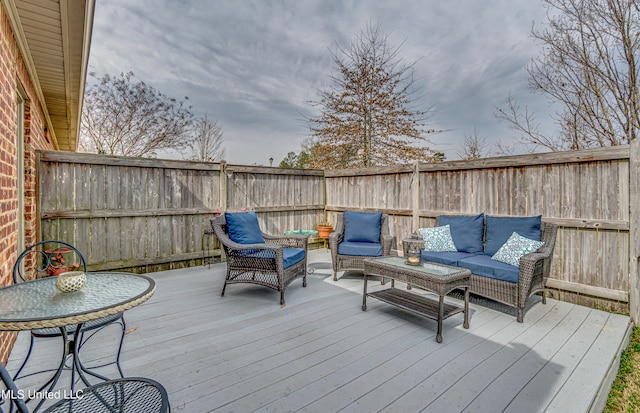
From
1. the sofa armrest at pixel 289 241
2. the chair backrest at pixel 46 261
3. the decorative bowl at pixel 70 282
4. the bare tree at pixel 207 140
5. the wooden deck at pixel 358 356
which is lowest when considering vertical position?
the wooden deck at pixel 358 356

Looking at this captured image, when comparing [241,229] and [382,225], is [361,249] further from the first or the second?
[241,229]

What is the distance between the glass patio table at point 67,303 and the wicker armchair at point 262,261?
63.9 inches

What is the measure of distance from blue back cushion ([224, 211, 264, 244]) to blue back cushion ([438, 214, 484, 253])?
255 centimetres

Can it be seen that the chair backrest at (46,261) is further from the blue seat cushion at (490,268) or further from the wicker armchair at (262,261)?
the blue seat cushion at (490,268)

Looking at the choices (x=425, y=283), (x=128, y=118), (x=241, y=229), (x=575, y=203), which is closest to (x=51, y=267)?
(x=241, y=229)

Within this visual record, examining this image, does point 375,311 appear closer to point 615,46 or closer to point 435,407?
point 435,407

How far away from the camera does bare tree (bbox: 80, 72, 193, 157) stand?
1046cm

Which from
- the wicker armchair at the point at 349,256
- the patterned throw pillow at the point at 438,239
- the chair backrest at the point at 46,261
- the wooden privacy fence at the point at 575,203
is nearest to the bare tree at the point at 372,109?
the wooden privacy fence at the point at 575,203

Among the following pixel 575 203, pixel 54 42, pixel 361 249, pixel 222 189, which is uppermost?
pixel 54 42

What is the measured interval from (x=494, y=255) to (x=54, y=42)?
16.2 feet

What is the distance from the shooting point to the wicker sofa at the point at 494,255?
2906 mm

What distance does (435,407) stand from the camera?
1.68m

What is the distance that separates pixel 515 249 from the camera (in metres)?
3.23

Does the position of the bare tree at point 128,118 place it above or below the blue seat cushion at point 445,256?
above
